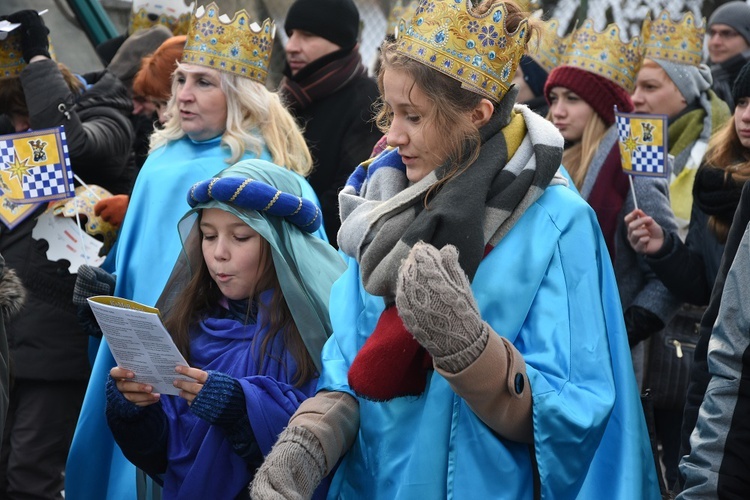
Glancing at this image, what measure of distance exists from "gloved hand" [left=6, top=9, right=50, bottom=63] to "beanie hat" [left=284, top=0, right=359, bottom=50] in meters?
1.32

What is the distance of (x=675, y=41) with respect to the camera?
645 cm

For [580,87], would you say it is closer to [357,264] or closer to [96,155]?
[96,155]

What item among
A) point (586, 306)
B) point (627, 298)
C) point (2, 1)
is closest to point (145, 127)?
point (2, 1)

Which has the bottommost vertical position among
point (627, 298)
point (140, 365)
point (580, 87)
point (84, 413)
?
point (84, 413)

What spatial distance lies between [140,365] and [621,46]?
11.0 feet

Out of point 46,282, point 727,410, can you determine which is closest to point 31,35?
point 46,282

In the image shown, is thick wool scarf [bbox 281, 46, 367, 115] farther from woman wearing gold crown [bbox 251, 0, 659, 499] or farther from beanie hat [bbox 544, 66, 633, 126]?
woman wearing gold crown [bbox 251, 0, 659, 499]

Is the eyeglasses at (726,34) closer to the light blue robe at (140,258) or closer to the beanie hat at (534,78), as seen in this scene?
the beanie hat at (534,78)

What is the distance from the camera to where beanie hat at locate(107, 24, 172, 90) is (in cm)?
700

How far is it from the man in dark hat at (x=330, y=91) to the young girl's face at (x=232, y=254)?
1978 millimetres

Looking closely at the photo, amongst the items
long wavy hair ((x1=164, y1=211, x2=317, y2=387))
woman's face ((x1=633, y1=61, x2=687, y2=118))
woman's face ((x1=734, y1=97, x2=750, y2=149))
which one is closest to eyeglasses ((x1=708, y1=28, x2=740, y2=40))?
woman's face ((x1=633, y1=61, x2=687, y2=118))

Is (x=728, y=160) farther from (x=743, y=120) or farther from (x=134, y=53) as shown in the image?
(x=134, y=53)

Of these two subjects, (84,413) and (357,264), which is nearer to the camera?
(357,264)

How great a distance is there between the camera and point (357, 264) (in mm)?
3295
